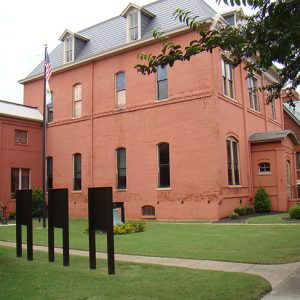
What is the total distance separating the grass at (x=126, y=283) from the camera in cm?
638

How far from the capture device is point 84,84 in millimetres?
28656

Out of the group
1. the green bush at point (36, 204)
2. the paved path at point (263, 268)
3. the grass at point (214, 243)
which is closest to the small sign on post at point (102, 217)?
the paved path at point (263, 268)

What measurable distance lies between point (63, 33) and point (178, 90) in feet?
39.6

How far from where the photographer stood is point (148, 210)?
79.9ft

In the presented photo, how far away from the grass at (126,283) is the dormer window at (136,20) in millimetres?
19661


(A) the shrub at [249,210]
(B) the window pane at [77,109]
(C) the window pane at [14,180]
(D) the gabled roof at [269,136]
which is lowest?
(A) the shrub at [249,210]

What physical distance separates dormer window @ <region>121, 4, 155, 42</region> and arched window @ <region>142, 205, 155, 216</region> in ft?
34.6

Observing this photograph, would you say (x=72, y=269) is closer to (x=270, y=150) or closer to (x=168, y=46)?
A: (x=168, y=46)

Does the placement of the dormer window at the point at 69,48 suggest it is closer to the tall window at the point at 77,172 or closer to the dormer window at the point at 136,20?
the dormer window at the point at 136,20

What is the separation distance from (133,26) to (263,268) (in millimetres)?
20740

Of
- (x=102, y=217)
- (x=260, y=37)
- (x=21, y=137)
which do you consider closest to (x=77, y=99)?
(x=21, y=137)

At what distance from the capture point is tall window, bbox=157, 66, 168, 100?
24.3m

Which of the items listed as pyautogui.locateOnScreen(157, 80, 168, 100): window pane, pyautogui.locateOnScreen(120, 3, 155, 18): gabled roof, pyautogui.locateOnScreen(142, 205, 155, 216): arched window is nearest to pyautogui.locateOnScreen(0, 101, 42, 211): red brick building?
pyautogui.locateOnScreen(142, 205, 155, 216): arched window

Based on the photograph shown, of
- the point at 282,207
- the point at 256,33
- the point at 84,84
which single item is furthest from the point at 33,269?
the point at 84,84
